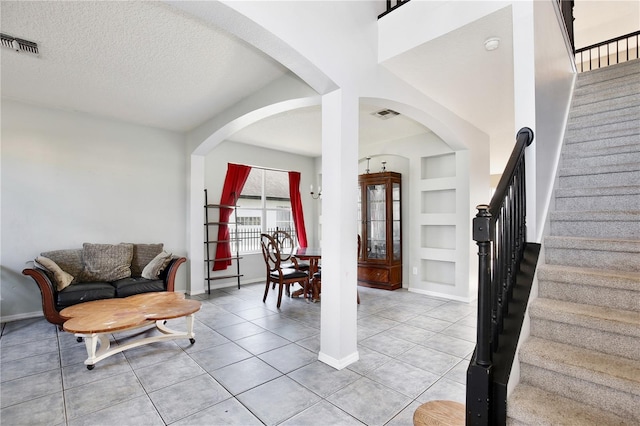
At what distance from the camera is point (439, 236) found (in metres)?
5.43

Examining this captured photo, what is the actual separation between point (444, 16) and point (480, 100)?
1.62m

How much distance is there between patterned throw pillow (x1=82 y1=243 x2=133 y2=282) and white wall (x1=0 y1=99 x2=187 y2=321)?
1.19ft

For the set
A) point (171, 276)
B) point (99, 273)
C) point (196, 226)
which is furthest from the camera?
point (196, 226)

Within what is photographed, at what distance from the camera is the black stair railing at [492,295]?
4.46 ft

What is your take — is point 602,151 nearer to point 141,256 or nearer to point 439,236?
point 439,236

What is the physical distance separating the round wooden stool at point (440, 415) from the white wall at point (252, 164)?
4538mm

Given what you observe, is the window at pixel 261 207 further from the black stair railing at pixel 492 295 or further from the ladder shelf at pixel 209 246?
the black stair railing at pixel 492 295

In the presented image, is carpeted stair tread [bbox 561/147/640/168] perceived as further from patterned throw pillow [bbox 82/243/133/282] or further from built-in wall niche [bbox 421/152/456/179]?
patterned throw pillow [bbox 82/243/133/282]

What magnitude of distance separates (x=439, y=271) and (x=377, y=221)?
138 cm

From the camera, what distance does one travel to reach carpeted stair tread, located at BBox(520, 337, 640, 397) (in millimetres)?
1359

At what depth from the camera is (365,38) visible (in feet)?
9.73

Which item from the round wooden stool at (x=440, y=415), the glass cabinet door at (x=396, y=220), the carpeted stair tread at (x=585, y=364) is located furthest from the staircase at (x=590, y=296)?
the glass cabinet door at (x=396, y=220)

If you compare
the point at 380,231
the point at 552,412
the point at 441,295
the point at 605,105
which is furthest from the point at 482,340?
the point at 380,231

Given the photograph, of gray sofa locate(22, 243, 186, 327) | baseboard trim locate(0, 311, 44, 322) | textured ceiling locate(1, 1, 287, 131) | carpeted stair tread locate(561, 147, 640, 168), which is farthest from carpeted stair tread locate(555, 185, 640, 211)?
baseboard trim locate(0, 311, 44, 322)
